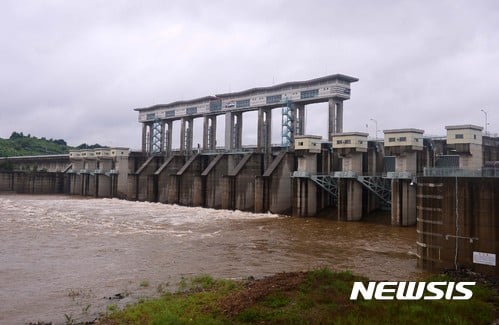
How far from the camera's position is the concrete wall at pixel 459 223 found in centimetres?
1404

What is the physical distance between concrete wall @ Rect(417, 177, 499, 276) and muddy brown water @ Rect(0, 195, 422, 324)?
1.24 meters

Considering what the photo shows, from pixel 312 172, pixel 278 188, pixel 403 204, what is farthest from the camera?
pixel 278 188

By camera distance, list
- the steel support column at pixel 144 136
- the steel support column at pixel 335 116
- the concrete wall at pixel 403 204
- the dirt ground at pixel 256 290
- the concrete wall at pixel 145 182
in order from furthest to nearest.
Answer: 1. the steel support column at pixel 144 136
2. the concrete wall at pixel 145 182
3. the steel support column at pixel 335 116
4. the concrete wall at pixel 403 204
5. the dirt ground at pixel 256 290

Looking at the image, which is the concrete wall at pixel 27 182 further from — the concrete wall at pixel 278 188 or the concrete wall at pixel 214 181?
the concrete wall at pixel 278 188

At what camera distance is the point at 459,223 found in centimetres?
1487

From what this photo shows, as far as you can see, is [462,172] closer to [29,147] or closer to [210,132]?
[210,132]

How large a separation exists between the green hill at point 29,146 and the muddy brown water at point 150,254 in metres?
88.9

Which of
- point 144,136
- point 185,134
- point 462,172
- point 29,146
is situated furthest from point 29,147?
point 462,172

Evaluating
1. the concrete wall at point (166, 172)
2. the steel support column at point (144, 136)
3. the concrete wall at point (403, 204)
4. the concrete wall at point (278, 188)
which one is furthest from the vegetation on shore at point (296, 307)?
the steel support column at point (144, 136)

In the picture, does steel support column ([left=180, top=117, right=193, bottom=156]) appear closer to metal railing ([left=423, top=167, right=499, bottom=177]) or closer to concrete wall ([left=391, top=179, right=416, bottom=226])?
concrete wall ([left=391, top=179, right=416, bottom=226])

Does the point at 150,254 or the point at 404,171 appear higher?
the point at 404,171

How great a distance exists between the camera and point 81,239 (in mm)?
25188

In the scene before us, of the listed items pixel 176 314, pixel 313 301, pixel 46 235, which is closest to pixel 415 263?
pixel 313 301

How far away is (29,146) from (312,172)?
11338cm
